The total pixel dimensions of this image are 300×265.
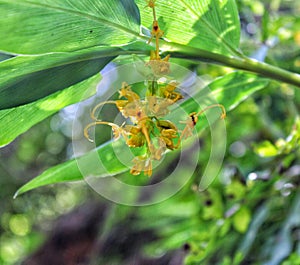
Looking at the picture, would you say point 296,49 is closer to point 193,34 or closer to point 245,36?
point 245,36

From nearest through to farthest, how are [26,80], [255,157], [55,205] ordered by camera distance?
[26,80] < [255,157] < [55,205]

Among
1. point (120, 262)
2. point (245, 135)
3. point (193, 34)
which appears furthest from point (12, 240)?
point (193, 34)

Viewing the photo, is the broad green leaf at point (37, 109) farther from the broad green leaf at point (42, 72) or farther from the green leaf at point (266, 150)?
the green leaf at point (266, 150)

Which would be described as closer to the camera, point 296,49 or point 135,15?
point 135,15

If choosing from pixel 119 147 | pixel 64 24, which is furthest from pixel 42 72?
pixel 119 147

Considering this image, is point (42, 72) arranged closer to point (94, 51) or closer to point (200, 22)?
point (94, 51)

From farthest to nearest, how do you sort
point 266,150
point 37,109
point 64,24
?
1. point 266,150
2. point 37,109
3. point 64,24

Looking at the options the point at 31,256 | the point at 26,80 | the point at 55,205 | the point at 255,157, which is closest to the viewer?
the point at 26,80
